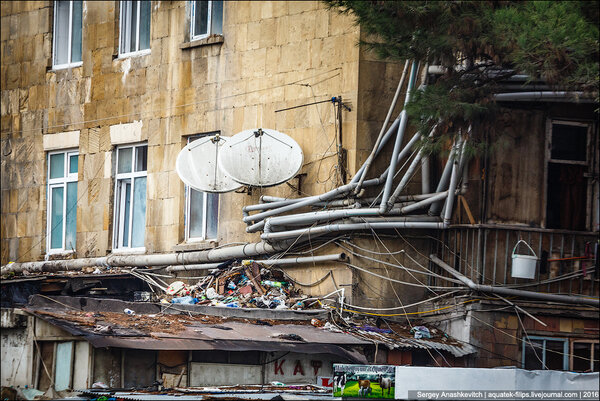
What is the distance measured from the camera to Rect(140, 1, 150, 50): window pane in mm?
23922

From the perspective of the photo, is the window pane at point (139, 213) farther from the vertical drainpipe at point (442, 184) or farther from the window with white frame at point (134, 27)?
the vertical drainpipe at point (442, 184)

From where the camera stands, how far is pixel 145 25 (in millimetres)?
24016

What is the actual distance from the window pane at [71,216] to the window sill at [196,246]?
313 cm

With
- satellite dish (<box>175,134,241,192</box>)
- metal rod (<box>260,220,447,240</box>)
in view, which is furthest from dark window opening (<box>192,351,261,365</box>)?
satellite dish (<box>175,134,241,192</box>)

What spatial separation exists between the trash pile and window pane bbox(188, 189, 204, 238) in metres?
1.63

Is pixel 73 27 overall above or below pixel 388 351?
above

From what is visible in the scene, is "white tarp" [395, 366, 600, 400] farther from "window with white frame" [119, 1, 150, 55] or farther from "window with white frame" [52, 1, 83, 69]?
"window with white frame" [52, 1, 83, 69]

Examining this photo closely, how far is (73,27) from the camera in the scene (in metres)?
25.3

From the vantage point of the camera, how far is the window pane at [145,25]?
23922 millimetres

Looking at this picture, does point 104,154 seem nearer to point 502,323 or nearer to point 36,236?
point 36,236

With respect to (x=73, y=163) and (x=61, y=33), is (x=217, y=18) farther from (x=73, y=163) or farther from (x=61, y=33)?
(x=73, y=163)

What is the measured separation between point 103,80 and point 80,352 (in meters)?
8.70

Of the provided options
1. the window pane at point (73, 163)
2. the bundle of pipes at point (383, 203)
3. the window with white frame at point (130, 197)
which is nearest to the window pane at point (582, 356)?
the bundle of pipes at point (383, 203)

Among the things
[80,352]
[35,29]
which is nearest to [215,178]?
[80,352]
